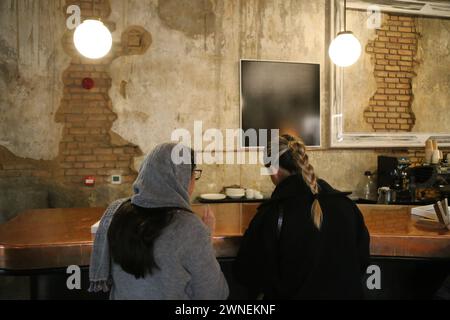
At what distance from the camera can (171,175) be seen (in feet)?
4.93

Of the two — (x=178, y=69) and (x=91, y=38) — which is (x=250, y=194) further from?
(x=91, y=38)

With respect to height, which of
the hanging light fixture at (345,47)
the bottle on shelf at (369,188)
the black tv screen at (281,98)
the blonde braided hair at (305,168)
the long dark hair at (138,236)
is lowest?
the bottle on shelf at (369,188)

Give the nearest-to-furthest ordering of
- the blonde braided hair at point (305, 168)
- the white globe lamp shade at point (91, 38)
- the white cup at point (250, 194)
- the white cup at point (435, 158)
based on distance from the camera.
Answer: the blonde braided hair at point (305, 168)
the white globe lamp shade at point (91, 38)
the white cup at point (250, 194)
the white cup at point (435, 158)

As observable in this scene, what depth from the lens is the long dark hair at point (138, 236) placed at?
1.43 meters

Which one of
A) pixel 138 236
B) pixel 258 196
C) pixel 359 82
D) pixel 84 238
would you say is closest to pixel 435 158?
pixel 359 82

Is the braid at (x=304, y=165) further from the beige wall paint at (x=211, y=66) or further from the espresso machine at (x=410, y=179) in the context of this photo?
the espresso machine at (x=410, y=179)

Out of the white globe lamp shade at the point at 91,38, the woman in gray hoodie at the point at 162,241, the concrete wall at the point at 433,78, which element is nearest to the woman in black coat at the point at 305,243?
the woman in gray hoodie at the point at 162,241

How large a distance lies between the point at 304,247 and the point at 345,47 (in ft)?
9.81

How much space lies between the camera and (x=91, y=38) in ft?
11.8

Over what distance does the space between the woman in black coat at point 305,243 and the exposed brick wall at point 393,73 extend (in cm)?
399

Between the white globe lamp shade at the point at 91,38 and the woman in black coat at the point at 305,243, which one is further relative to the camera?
the white globe lamp shade at the point at 91,38

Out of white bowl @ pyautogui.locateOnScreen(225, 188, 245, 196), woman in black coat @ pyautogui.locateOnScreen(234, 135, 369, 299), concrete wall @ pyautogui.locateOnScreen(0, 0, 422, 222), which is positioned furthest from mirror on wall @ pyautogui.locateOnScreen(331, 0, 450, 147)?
woman in black coat @ pyautogui.locateOnScreen(234, 135, 369, 299)

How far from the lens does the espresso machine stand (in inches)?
192
